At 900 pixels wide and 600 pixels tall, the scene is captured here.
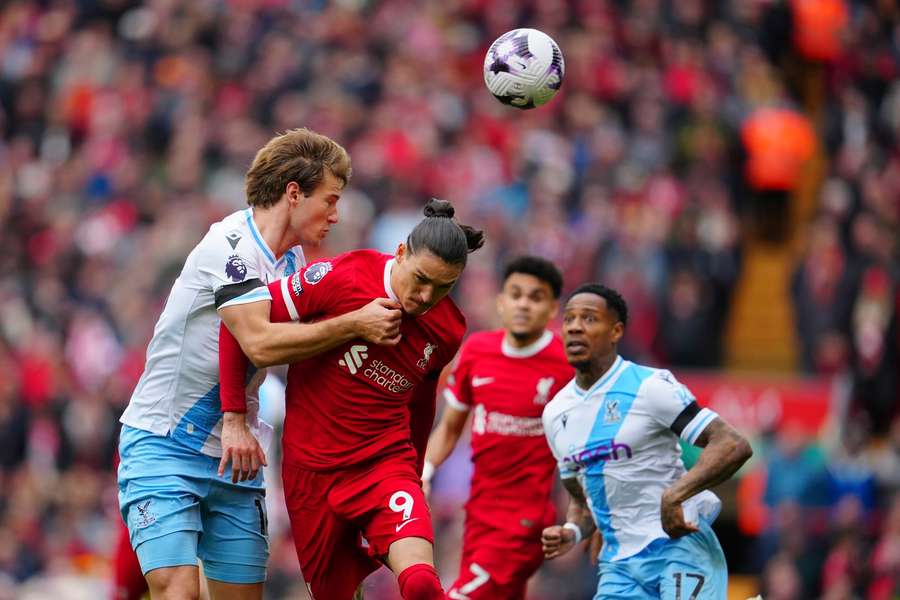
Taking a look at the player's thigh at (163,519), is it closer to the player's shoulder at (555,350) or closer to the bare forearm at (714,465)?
the bare forearm at (714,465)

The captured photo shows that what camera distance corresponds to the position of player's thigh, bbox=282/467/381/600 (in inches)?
270

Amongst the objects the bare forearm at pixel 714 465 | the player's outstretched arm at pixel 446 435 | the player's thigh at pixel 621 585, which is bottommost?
A: the player's thigh at pixel 621 585

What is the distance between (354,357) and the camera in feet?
22.1

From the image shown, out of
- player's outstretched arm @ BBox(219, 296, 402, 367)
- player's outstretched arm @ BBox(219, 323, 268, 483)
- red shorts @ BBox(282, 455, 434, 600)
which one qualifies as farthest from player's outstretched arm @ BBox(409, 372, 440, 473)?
player's outstretched arm @ BBox(219, 323, 268, 483)

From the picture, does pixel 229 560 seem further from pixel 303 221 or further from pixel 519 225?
pixel 519 225

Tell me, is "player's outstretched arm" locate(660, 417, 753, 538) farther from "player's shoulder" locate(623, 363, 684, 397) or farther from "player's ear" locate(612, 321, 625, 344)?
"player's ear" locate(612, 321, 625, 344)

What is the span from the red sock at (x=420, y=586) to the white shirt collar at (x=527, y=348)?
227 cm

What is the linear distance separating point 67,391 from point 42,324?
3.53 ft

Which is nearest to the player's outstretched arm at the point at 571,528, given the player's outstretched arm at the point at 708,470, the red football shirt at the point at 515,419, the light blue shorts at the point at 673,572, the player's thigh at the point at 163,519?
the light blue shorts at the point at 673,572

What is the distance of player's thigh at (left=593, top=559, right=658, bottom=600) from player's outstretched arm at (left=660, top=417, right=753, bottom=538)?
412 mm

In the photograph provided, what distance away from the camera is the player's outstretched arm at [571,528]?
7281 millimetres

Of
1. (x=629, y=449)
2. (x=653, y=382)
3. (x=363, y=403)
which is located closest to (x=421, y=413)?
(x=363, y=403)

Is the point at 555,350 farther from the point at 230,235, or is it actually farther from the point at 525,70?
the point at 230,235

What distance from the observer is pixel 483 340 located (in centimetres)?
864
